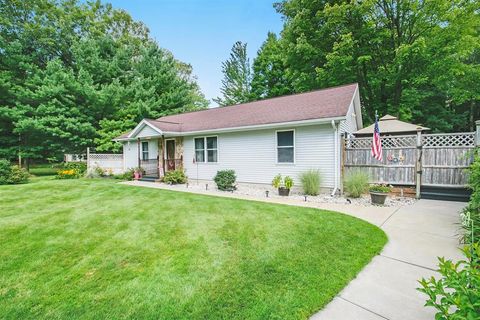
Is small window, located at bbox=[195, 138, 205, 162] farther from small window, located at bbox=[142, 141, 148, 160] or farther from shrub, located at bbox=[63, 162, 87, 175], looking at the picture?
shrub, located at bbox=[63, 162, 87, 175]

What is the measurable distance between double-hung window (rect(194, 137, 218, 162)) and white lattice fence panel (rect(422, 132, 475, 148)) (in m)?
9.02

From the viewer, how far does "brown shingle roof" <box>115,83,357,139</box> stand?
359 inches

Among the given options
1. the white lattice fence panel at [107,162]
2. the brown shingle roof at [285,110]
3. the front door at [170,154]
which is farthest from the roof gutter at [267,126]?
the white lattice fence panel at [107,162]

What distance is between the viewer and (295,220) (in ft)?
17.3

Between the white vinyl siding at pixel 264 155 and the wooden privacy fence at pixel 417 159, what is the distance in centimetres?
82

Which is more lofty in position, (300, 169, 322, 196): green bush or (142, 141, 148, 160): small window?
(142, 141, 148, 160): small window

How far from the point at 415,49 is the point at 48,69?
85.6ft

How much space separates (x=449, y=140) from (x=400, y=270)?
23.3 feet

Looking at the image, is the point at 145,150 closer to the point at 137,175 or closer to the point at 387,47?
the point at 137,175

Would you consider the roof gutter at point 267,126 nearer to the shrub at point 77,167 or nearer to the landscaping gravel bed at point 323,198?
the landscaping gravel bed at point 323,198

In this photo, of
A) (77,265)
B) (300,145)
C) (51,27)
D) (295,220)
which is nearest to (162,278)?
(77,265)

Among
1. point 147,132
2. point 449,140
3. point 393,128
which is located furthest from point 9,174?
point 449,140

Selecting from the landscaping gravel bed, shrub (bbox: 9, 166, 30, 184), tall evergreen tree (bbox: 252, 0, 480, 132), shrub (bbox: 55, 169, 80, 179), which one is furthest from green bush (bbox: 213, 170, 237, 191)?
tall evergreen tree (bbox: 252, 0, 480, 132)

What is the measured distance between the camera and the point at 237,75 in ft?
87.8
